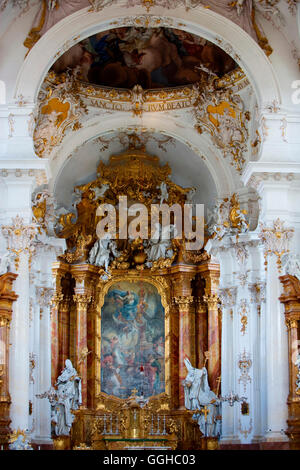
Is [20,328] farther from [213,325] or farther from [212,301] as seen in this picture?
[212,301]

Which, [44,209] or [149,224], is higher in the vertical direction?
[149,224]

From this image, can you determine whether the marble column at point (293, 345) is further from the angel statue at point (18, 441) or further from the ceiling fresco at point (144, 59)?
the ceiling fresco at point (144, 59)

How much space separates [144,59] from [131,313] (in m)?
8.90

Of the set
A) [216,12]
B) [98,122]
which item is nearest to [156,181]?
[98,122]

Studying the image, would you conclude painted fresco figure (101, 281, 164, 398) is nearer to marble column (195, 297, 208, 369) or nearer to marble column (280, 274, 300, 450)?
marble column (195, 297, 208, 369)

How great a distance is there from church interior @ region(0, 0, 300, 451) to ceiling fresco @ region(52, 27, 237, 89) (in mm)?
62

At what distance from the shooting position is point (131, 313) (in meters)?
32.9

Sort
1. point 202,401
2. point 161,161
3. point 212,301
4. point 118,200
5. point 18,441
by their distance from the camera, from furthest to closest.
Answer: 1. point 118,200
2. point 161,161
3. point 212,301
4. point 202,401
5. point 18,441

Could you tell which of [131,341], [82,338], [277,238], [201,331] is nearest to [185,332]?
[201,331]

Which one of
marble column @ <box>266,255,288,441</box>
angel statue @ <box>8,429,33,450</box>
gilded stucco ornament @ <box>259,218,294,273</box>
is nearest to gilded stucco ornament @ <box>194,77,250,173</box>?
gilded stucco ornament @ <box>259,218,294,273</box>

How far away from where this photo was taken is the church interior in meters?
23.5

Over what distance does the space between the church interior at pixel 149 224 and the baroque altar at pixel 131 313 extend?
5cm

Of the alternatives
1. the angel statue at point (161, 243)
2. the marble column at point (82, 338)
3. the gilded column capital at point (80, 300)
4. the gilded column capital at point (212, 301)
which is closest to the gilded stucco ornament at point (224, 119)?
the angel statue at point (161, 243)

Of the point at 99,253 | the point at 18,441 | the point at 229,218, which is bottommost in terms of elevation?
the point at 18,441
